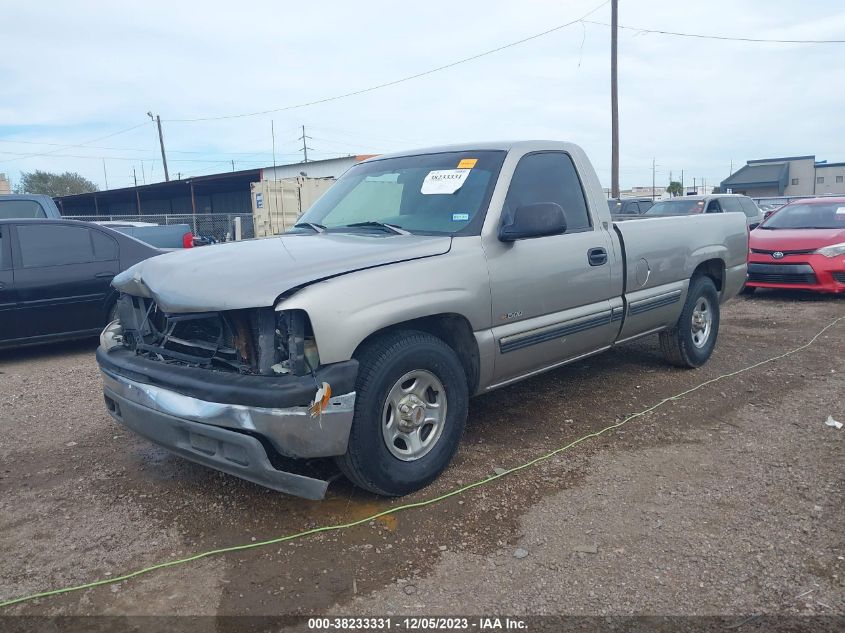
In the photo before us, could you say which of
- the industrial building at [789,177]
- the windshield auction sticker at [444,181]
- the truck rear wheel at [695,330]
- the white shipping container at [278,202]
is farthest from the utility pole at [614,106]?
the industrial building at [789,177]

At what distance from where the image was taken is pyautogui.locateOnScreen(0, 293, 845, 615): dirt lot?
108 inches

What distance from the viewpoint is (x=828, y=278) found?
9758 mm

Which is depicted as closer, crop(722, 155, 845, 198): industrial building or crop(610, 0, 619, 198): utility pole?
crop(610, 0, 619, 198): utility pole

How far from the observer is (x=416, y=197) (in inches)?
171

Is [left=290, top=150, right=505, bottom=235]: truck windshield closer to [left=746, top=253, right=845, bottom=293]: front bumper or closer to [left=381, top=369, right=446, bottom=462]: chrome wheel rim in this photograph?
[left=381, top=369, right=446, bottom=462]: chrome wheel rim

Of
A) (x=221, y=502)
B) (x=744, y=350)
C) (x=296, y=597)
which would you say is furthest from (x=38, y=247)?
(x=744, y=350)

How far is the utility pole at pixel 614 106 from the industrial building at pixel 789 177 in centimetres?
4451

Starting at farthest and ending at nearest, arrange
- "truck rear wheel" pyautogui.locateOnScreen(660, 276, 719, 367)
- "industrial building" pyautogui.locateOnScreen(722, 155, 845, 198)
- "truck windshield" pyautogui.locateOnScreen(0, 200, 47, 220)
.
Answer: "industrial building" pyautogui.locateOnScreen(722, 155, 845, 198), "truck windshield" pyautogui.locateOnScreen(0, 200, 47, 220), "truck rear wheel" pyautogui.locateOnScreen(660, 276, 719, 367)

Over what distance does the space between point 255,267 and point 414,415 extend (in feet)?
3.57

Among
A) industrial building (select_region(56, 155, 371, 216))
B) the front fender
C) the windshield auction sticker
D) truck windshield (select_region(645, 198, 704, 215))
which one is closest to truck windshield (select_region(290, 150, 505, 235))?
the windshield auction sticker

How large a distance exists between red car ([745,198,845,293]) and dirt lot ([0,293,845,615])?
532 cm

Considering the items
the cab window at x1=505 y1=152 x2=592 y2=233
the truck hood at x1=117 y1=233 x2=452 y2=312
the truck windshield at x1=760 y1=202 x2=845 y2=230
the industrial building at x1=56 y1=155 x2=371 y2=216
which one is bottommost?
the truck windshield at x1=760 y1=202 x2=845 y2=230

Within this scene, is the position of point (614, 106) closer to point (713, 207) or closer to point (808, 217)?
point (713, 207)

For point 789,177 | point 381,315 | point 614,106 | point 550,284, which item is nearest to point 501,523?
point 381,315
